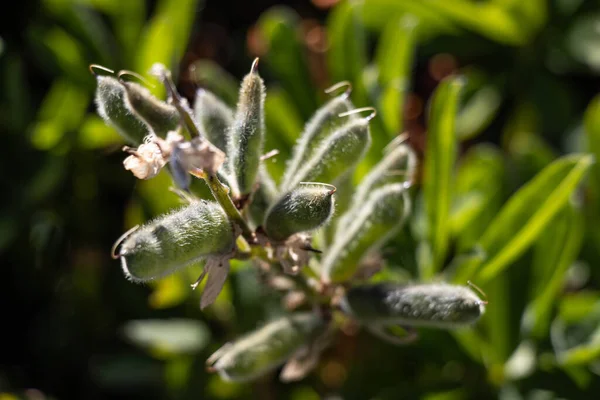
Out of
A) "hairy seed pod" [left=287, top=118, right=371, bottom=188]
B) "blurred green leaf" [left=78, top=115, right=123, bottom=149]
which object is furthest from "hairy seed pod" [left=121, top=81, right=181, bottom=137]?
"blurred green leaf" [left=78, top=115, right=123, bottom=149]

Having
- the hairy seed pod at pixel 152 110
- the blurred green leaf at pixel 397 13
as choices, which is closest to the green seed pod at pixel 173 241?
the hairy seed pod at pixel 152 110

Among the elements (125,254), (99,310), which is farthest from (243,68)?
(125,254)

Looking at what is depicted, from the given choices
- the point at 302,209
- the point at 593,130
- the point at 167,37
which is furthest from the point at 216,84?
the point at 593,130

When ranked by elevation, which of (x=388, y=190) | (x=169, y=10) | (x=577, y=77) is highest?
(x=169, y=10)

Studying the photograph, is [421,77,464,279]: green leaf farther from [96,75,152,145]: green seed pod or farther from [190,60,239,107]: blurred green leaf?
[96,75,152,145]: green seed pod

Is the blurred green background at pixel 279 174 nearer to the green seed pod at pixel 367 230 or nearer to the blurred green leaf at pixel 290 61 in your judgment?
the blurred green leaf at pixel 290 61

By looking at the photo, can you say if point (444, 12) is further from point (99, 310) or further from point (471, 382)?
point (99, 310)
